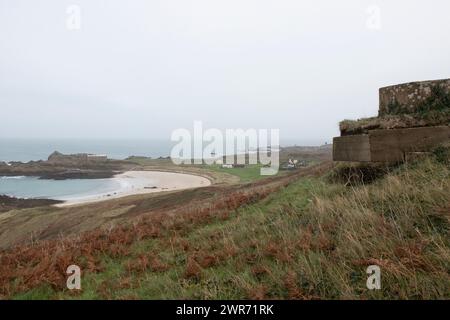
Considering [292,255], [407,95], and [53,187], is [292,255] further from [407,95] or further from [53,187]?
[53,187]

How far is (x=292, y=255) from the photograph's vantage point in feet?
15.7

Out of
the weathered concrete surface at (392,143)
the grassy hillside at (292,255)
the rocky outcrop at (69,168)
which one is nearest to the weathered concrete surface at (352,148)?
the weathered concrete surface at (392,143)

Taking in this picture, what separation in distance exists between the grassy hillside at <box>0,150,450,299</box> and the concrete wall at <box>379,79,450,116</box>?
1.90 meters

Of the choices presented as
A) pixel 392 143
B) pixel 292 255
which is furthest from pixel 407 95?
pixel 292 255

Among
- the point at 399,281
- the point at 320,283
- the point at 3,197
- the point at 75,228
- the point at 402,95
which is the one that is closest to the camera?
the point at 399,281

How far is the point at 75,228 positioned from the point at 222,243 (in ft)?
58.0

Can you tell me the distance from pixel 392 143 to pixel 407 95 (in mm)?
1418

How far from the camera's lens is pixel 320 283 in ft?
12.8

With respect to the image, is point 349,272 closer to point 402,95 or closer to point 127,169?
point 402,95

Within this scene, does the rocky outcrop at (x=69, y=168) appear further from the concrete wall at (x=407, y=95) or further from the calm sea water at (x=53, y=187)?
the concrete wall at (x=407, y=95)

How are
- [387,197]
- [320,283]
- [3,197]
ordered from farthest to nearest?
[3,197] < [387,197] < [320,283]

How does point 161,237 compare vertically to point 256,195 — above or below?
below

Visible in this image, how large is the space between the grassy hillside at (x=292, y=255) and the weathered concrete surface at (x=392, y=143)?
618 millimetres
